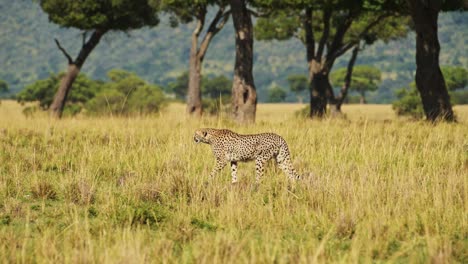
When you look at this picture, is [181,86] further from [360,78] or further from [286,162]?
[286,162]

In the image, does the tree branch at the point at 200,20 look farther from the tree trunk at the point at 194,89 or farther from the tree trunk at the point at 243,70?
the tree trunk at the point at 243,70

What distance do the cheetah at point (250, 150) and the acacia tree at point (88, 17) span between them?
70.9 feet

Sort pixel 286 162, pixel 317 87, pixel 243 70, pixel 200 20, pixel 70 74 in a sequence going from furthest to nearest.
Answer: pixel 200 20
pixel 317 87
pixel 70 74
pixel 243 70
pixel 286 162

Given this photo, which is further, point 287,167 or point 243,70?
point 243,70

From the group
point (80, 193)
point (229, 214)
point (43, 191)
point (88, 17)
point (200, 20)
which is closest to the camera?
point (229, 214)

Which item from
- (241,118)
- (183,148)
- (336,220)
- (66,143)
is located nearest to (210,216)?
(336,220)

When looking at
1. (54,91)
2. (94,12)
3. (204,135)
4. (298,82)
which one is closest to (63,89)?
(94,12)

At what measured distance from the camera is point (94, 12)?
31094 millimetres

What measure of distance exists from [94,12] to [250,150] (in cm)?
2343

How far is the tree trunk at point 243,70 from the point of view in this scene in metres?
21.2

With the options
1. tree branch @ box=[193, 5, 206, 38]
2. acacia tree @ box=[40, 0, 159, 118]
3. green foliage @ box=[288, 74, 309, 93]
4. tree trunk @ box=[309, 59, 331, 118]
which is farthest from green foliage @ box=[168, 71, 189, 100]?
tree trunk @ box=[309, 59, 331, 118]

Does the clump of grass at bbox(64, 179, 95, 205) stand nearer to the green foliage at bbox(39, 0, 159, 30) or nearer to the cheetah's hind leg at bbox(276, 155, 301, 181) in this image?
the cheetah's hind leg at bbox(276, 155, 301, 181)

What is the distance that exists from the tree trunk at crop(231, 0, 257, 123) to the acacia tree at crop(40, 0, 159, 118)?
10159 mm

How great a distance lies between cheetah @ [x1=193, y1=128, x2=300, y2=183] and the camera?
927 centimetres
